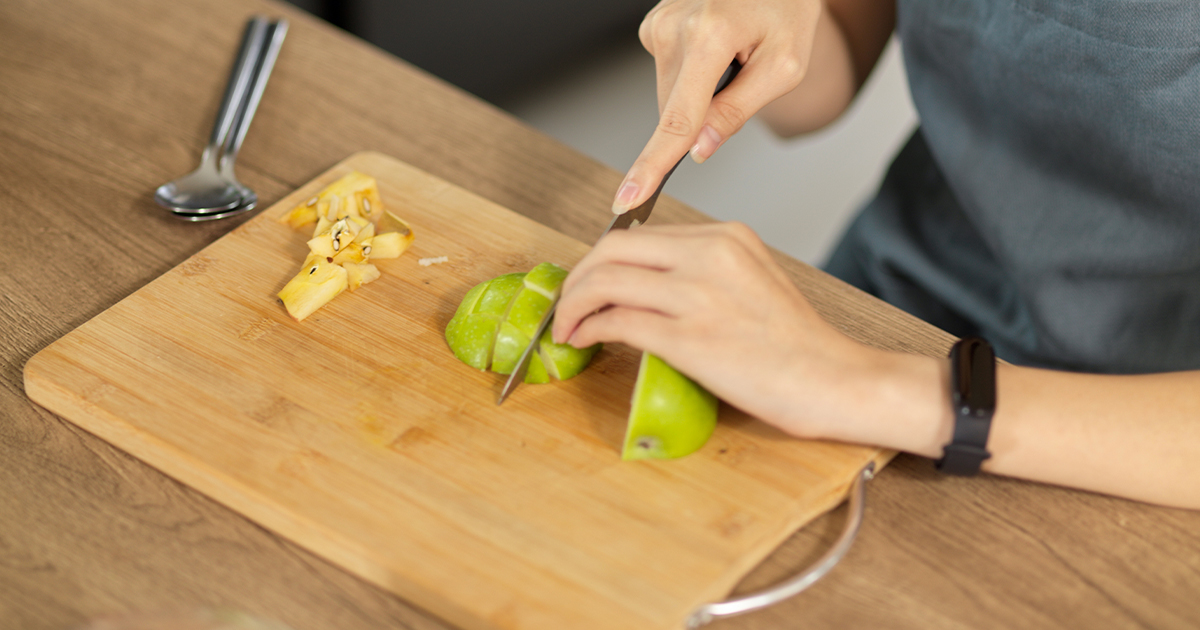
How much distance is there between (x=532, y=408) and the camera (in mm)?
797

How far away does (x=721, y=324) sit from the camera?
29.1 inches

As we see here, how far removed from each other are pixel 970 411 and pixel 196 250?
812 mm

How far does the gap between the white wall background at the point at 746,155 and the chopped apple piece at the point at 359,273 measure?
199cm

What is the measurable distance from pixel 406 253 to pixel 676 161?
1.02 feet

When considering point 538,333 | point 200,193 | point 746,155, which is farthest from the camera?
point 746,155

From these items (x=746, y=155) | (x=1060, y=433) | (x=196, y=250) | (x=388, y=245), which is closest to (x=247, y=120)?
(x=196, y=250)

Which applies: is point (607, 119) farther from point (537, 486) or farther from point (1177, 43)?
point (537, 486)

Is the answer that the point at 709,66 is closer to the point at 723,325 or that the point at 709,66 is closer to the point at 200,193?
the point at 723,325

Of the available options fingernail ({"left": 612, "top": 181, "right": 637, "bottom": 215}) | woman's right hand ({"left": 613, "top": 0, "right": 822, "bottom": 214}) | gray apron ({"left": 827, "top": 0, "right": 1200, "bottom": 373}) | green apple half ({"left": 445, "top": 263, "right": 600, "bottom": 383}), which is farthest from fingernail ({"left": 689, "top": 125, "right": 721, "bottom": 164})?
gray apron ({"left": 827, "top": 0, "right": 1200, "bottom": 373})

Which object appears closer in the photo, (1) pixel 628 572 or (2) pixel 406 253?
(1) pixel 628 572

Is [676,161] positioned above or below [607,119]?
above

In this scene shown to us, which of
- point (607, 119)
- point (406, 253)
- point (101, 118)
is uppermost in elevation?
point (406, 253)

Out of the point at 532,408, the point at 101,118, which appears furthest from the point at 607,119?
the point at 532,408

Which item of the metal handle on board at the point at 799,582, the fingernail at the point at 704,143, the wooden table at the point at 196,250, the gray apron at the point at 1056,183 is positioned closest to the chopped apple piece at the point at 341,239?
the wooden table at the point at 196,250
